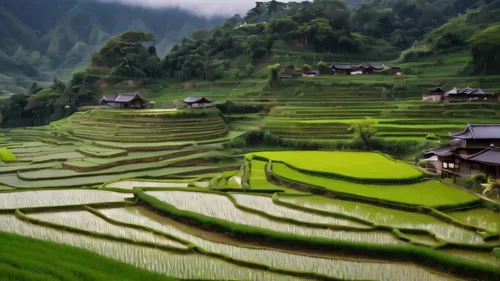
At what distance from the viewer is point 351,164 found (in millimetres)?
19719

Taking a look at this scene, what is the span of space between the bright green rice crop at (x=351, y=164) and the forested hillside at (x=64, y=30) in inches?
3011

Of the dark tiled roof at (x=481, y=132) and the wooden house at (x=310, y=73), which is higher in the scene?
the wooden house at (x=310, y=73)

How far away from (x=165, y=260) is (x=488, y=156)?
526 inches

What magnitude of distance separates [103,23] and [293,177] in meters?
123

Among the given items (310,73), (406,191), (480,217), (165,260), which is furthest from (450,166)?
(310,73)

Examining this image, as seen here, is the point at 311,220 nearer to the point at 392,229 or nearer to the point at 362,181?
the point at 392,229

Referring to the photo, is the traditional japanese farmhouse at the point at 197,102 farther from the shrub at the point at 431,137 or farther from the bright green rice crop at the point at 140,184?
the shrub at the point at 431,137

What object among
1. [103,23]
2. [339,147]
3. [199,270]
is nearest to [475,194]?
[199,270]

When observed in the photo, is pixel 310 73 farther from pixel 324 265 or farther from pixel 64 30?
pixel 64 30

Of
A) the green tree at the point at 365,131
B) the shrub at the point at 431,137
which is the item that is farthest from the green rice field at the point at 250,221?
the shrub at the point at 431,137

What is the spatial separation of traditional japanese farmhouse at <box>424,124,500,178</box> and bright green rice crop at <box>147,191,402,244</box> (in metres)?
8.07

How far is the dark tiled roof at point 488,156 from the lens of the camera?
51.8 ft

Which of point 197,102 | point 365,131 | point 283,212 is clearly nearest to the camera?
point 283,212

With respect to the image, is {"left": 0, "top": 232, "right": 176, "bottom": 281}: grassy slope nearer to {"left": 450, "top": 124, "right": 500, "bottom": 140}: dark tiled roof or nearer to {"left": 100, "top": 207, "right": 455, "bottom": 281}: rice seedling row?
{"left": 100, "top": 207, "right": 455, "bottom": 281}: rice seedling row
